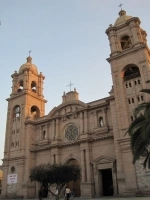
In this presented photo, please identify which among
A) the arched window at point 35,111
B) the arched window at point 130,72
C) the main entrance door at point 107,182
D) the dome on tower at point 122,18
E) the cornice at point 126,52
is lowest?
the main entrance door at point 107,182

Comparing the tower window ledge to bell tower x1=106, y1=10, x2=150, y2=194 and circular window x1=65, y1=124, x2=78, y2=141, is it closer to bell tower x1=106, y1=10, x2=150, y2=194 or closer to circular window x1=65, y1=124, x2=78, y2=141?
circular window x1=65, y1=124, x2=78, y2=141

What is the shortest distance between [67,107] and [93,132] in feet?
22.4

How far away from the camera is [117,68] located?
30.2m

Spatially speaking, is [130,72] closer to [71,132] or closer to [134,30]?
[134,30]

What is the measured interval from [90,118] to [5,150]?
53.7ft

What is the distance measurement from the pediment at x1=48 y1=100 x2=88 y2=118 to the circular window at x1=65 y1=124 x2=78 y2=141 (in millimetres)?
2459

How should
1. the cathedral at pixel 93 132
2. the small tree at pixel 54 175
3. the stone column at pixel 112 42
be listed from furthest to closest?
the stone column at pixel 112 42 < the cathedral at pixel 93 132 < the small tree at pixel 54 175

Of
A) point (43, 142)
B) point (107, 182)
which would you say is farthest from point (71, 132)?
point (107, 182)

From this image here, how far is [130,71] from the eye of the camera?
30266 millimetres

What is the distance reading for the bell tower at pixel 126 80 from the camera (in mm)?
24672

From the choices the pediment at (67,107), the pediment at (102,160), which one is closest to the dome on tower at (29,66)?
the pediment at (67,107)

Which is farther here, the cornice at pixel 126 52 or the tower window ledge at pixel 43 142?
the tower window ledge at pixel 43 142

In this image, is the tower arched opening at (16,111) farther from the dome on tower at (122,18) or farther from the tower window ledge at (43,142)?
the dome on tower at (122,18)

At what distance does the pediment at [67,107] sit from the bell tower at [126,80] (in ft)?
21.2
